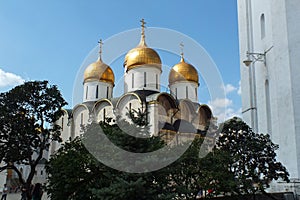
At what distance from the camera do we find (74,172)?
824 cm

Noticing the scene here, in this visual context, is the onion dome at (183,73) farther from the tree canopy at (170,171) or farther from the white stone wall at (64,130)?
the tree canopy at (170,171)

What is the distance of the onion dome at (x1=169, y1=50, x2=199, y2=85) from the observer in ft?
91.6

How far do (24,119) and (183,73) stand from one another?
16344 mm

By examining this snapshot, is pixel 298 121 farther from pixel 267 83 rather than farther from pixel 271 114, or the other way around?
pixel 267 83

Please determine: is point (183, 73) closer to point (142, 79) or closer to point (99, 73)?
point (142, 79)

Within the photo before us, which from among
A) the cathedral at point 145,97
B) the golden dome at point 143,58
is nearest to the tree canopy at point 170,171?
the cathedral at point 145,97

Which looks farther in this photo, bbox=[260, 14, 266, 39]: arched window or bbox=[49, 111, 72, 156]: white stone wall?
bbox=[49, 111, 72, 156]: white stone wall

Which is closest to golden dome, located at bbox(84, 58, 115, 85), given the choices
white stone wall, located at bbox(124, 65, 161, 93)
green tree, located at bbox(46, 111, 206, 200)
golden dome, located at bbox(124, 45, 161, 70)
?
golden dome, located at bbox(124, 45, 161, 70)

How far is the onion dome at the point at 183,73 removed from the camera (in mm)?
27906

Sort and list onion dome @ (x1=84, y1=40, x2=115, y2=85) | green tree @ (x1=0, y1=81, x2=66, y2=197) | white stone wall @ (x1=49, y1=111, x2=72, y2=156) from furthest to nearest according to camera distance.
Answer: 1. onion dome @ (x1=84, y1=40, x2=115, y2=85)
2. white stone wall @ (x1=49, y1=111, x2=72, y2=156)
3. green tree @ (x1=0, y1=81, x2=66, y2=197)

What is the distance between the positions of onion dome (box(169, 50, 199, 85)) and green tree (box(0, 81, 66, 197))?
1483cm

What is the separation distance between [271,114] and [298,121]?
6.34ft

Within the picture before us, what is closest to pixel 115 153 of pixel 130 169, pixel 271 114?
pixel 130 169

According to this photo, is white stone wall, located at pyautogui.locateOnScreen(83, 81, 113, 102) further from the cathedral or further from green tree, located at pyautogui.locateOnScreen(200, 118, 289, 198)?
green tree, located at pyautogui.locateOnScreen(200, 118, 289, 198)
